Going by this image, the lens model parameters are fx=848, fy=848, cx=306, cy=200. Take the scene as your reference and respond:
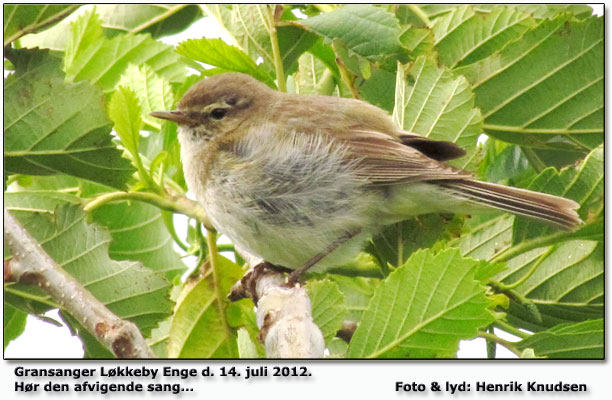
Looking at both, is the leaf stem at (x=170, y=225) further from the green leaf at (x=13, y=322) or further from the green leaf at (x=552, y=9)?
the green leaf at (x=552, y=9)

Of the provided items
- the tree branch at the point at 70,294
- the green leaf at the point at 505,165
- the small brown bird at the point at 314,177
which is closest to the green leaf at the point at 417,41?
the small brown bird at the point at 314,177

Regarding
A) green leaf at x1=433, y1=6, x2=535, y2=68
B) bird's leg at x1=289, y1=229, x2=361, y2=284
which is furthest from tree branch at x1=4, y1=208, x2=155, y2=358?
green leaf at x1=433, y1=6, x2=535, y2=68

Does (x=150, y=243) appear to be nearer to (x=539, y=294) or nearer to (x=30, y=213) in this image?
(x=30, y=213)

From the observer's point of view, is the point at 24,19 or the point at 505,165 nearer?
the point at 24,19

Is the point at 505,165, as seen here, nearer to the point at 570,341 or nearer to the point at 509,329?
the point at 509,329

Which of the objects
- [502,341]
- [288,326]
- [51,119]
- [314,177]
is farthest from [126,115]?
[502,341]

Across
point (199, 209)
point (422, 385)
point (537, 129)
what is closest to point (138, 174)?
point (199, 209)
